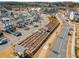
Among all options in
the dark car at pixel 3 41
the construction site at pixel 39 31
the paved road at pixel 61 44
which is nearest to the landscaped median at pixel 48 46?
the construction site at pixel 39 31

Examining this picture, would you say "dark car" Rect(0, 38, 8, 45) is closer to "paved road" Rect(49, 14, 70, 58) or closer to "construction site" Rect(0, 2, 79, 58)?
"construction site" Rect(0, 2, 79, 58)

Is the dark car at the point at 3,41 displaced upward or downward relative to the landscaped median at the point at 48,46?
upward

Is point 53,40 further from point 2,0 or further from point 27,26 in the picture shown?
point 2,0

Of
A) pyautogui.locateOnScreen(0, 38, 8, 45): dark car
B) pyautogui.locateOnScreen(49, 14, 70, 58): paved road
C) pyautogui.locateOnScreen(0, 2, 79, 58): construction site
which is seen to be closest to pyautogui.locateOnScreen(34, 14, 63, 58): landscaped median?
pyautogui.locateOnScreen(0, 2, 79, 58): construction site

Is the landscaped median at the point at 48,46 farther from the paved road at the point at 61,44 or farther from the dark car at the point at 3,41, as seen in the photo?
the dark car at the point at 3,41

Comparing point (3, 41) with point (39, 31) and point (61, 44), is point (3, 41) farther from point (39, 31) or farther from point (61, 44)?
point (61, 44)

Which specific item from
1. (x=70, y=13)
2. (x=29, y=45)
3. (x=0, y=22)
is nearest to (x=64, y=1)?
(x=70, y=13)

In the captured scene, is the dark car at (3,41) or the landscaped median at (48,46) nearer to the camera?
the landscaped median at (48,46)

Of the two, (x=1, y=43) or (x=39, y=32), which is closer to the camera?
(x=1, y=43)
